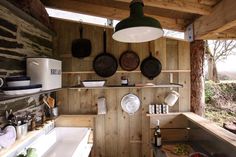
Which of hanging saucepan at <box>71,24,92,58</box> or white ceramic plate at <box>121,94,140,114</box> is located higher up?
hanging saucepan at <box>71,24,92,58</box>

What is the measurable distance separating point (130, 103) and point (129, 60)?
57 cm

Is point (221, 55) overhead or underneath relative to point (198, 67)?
overhead

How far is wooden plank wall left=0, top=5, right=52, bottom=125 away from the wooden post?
190 centimetres

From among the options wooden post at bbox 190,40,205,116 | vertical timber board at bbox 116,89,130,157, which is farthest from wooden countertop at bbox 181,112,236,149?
vertical timber board at bbox 116,89,130,157

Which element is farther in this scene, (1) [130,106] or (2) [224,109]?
(2) [224,109]

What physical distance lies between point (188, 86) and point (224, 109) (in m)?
1.01

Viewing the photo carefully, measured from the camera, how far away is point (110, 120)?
271 cm

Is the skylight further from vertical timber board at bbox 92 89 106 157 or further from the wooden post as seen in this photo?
vertical timber board at bbox 92 89 106 157

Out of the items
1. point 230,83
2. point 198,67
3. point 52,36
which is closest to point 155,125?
point 198,67

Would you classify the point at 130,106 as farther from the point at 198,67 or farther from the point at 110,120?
the point at 198,67

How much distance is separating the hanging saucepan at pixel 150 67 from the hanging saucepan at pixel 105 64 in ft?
1.23

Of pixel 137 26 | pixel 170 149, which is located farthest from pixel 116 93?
pixel 137 26

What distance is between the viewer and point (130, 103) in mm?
2607

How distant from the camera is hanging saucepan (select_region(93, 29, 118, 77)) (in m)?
2.63
